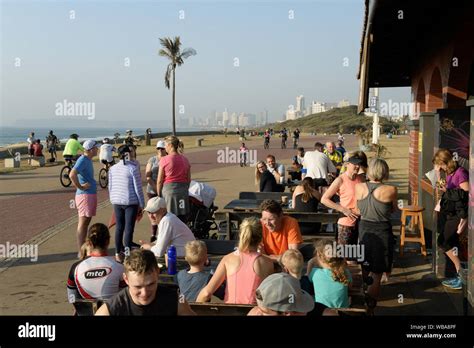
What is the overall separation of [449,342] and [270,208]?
209 cm

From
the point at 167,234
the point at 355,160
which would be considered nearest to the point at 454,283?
the point at 355,160

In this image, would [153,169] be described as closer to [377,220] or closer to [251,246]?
[377,220]

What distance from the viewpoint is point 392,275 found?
7.38m

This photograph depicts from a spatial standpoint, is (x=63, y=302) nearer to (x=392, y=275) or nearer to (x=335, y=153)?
(x=392, y=275)

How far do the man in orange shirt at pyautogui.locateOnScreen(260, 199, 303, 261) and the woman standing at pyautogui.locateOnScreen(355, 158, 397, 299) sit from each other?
0.78 m

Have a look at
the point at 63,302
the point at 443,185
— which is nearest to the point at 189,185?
the point at 63,302

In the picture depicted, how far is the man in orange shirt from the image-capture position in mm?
5664

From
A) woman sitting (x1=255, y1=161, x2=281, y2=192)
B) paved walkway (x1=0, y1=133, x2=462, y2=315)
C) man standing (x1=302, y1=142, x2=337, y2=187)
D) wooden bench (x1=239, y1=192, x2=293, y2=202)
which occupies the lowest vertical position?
paved walkway (x1=0, y1=133, x2=462, y2=315)

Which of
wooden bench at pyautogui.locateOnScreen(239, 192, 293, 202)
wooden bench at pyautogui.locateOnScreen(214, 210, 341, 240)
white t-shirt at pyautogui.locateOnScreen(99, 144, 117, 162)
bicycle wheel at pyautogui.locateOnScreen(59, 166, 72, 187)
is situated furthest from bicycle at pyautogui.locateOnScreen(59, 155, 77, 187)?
wooden bench at pyautogui.locateOnScreen(214, 210, 341, 240)

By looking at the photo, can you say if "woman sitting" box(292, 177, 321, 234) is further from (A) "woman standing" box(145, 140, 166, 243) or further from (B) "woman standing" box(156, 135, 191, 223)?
(A) "woman standing" box(145, 140, 166, 243)

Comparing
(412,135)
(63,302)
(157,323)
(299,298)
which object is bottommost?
(63,302)

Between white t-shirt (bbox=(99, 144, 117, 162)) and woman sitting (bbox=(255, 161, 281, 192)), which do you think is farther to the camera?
woman sitting (bbox=(255, 161, 281, 192))

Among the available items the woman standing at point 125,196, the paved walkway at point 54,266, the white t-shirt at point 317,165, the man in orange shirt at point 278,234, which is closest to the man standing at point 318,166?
the white t-shirt at point 317,165

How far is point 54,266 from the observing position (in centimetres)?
802
